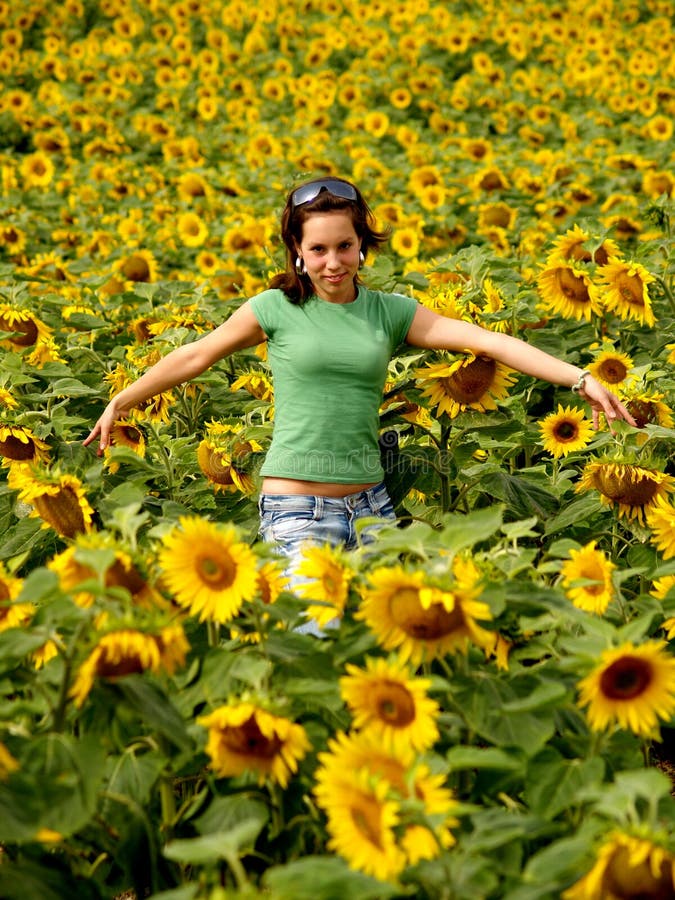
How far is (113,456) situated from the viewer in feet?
7.14

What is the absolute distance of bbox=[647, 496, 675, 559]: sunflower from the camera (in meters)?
2.39

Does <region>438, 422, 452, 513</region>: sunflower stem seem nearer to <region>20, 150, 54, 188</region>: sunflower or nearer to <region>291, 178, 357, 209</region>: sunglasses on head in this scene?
<region>291, 178, 357, 209</region>: sunglasses on head

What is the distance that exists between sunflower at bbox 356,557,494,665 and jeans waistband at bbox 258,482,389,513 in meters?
0.82

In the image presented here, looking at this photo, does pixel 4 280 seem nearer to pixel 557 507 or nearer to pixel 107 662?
pixel 557 507

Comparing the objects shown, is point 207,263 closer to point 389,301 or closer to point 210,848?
point 389,301

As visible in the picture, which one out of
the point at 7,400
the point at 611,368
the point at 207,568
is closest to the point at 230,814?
the point at 207,568

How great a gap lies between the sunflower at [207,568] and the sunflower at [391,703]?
9.1 inches

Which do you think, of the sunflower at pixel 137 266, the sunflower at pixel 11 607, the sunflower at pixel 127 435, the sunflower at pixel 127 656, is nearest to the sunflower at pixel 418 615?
the sunflower at pixel 127 656

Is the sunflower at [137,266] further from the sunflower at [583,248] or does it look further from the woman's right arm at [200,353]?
the woman's right arm at [200,353]

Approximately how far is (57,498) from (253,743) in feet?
2.50

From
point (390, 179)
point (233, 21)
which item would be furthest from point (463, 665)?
point (233, 21)

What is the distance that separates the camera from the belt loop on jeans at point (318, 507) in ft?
8.40

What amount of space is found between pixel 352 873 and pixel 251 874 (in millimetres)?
458

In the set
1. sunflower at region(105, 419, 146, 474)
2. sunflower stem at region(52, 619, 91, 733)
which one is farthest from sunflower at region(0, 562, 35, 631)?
sunflower at region(105, 419, 146, 474)
